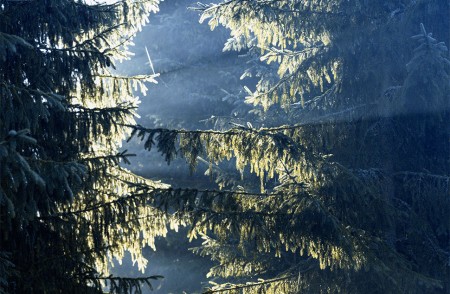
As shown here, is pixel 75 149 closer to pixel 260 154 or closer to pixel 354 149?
pixel 260 154

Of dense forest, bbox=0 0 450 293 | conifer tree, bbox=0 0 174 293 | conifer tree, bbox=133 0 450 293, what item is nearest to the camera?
conifer tree, bbox=0 0 174 293

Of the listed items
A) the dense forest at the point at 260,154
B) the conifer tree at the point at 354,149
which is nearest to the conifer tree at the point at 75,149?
the dense forest at the point at 260,154

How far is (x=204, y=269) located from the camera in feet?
53.8

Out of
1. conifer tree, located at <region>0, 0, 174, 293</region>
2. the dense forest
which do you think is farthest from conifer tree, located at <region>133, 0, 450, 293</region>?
conifer tree, located at <region>0, 0, 174, 293</region>

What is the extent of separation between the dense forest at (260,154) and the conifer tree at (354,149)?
20mm

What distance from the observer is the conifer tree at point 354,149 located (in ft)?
22.3

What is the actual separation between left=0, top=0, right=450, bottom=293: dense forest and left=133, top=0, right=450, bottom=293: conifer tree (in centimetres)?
2

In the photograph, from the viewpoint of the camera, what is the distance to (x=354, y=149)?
28.0 ft

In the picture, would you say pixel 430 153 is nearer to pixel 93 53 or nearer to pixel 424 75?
pixel 424 75

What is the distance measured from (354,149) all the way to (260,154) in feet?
7.05

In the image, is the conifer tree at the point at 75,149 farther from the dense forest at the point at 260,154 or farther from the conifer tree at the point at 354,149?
the conifer tree at the point at 354,149

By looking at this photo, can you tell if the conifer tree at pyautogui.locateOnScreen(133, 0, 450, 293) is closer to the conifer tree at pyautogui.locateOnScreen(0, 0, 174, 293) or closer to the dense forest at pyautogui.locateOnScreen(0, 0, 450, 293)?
the dense forest at pyautogui.locateOnScreen(0, 0, 450, 293)

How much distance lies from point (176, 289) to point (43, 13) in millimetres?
12981

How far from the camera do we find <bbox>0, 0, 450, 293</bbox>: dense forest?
5.48 metres
